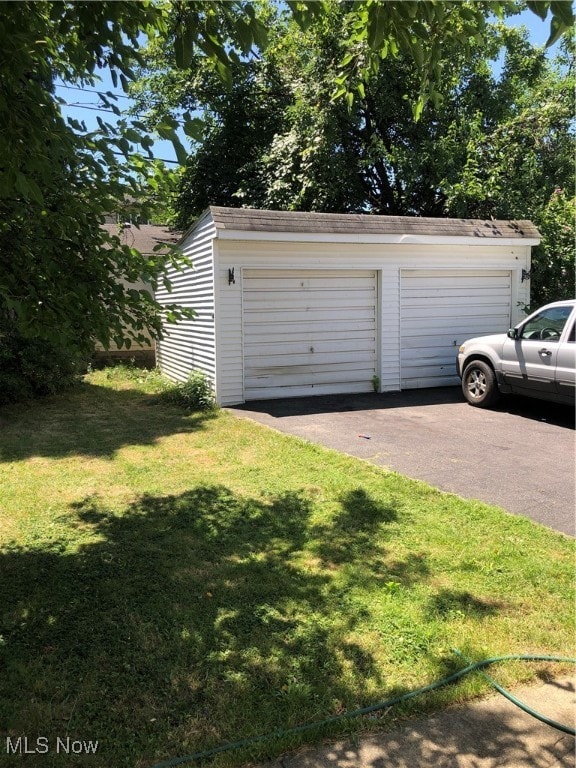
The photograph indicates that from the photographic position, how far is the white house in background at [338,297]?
9945 mm

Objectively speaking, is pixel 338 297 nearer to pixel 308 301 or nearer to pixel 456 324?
pixel 308 301

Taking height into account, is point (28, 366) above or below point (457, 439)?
above

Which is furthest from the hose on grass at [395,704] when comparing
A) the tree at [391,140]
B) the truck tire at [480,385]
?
the tree at [391,140]

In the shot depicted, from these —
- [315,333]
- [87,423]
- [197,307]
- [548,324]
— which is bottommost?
[87,423]

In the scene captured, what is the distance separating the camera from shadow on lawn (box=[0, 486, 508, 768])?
2.53m

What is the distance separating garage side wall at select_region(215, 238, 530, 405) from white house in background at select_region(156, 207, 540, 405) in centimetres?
2

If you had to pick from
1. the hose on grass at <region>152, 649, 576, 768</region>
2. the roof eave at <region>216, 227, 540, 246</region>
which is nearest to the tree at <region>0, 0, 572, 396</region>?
the hose on grass at <region>152, 649, 576, 768</region>

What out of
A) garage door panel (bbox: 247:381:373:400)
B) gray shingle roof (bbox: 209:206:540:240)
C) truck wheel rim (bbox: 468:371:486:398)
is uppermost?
gray shingle roof (bbox: 209:206:540:240)

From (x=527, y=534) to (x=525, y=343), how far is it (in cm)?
485

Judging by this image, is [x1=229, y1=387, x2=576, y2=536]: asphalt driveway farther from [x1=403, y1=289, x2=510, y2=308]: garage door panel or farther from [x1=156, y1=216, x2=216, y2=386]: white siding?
[x1=403, y1=289, x2=510, y2=308]: garage door panel

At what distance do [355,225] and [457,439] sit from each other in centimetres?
481

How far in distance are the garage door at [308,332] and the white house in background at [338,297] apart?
0.02 m

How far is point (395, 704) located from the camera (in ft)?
8.65
